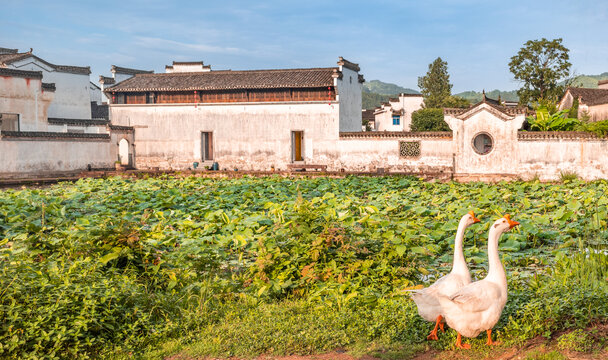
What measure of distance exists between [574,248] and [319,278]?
4038 mm

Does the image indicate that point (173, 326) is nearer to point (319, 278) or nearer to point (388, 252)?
point (319, 278)

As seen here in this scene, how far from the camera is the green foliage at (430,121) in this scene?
122 feet

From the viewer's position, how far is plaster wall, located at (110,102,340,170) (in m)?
23.8

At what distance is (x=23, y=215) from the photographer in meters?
8.75

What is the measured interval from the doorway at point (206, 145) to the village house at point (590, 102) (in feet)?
56.9

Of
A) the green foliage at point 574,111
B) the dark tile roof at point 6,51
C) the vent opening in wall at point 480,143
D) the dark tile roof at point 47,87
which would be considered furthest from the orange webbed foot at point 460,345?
the dark tile roof at point 6,51

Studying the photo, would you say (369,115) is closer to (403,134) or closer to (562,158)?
(403,134)

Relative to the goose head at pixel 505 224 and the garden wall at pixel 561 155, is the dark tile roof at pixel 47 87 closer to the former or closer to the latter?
the garden wall at pixel 561 155

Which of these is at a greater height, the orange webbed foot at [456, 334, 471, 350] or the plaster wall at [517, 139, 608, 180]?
the plaster wall at [517, 139, 608, 180]

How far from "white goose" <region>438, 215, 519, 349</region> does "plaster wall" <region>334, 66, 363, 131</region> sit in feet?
64.6

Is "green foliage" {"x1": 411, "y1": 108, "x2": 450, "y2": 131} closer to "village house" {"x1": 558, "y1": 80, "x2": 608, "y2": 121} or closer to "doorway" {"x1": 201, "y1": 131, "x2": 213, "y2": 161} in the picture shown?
"village house" {"x1": 558, "y1": 80, "x2": 608, "y2": 121}

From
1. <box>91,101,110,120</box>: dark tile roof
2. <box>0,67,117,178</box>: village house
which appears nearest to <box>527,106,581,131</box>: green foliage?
<box>0,67,117,178</box>: village house

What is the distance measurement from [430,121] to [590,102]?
10.5 m

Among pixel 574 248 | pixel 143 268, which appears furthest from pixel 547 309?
pixel 143 268
